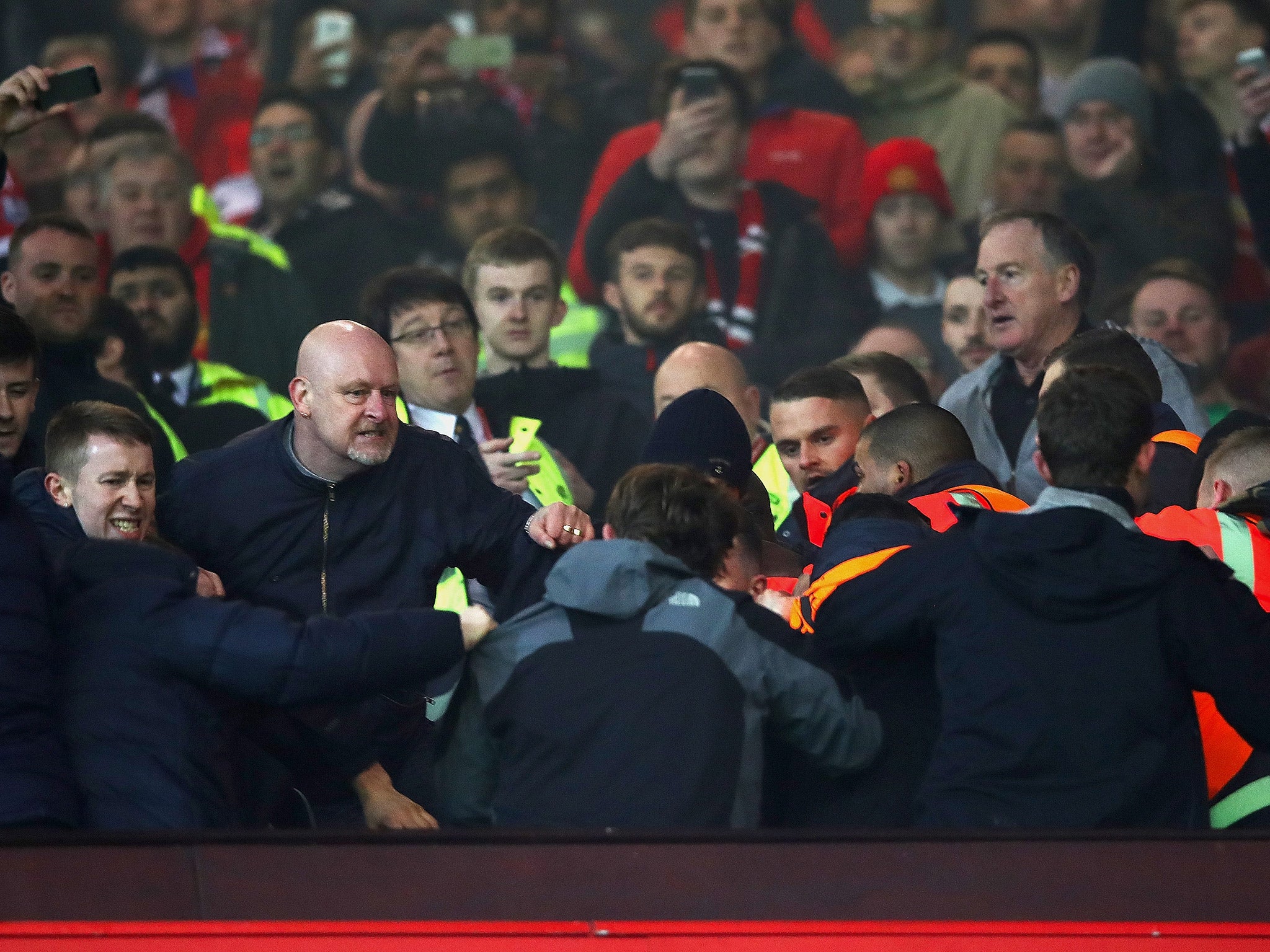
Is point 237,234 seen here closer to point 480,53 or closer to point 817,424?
point 480,53

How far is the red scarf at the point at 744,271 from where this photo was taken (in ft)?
25.3

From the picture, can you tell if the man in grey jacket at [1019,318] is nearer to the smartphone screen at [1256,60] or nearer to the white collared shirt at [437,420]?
the white collared shirt at [437,420]

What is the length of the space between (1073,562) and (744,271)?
483 cm

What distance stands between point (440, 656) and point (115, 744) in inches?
24.9

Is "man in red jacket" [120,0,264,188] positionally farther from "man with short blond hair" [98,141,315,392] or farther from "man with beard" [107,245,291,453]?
"man with beard" [107,245,291,453]

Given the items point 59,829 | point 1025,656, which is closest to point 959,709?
point 1025,656

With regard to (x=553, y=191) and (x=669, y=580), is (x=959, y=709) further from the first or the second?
(x=553, y=191)

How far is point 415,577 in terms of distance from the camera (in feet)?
13.4

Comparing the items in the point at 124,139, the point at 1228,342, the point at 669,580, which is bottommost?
the point at 1228,342

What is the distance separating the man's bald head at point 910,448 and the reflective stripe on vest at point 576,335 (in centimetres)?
333

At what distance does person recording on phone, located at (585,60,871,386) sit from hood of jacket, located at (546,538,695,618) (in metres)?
4.62

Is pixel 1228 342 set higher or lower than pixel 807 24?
lower

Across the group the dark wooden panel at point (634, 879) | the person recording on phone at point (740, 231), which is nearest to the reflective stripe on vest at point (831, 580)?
the dark wooden panel at point (634, 879)

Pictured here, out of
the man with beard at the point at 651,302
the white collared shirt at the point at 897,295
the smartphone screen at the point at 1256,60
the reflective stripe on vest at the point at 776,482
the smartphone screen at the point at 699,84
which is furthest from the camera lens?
the smartphone screen at the point at 1256,60
